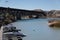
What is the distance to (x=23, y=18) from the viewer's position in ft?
17.0

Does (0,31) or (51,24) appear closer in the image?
(51,24)

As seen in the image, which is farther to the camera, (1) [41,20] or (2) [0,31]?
(2) [0,31]

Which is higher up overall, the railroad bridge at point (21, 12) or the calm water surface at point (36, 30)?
the railroad bridge at point (21, 12)

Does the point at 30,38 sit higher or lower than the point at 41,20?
lower

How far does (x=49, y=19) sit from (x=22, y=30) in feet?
1.83

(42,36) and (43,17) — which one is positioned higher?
(43,17)

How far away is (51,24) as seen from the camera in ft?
17.4

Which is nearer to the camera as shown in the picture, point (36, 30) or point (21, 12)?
point (21, 12)

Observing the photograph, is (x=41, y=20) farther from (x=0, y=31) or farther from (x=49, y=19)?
(x=0, y=31)

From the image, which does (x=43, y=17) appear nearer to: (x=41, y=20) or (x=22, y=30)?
(x=41, y=20)

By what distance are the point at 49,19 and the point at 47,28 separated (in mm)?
329

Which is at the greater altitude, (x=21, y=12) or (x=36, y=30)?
(x=21, y=12)

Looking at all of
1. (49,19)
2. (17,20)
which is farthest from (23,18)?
(49,19)

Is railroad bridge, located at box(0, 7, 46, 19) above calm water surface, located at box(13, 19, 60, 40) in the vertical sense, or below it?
above
